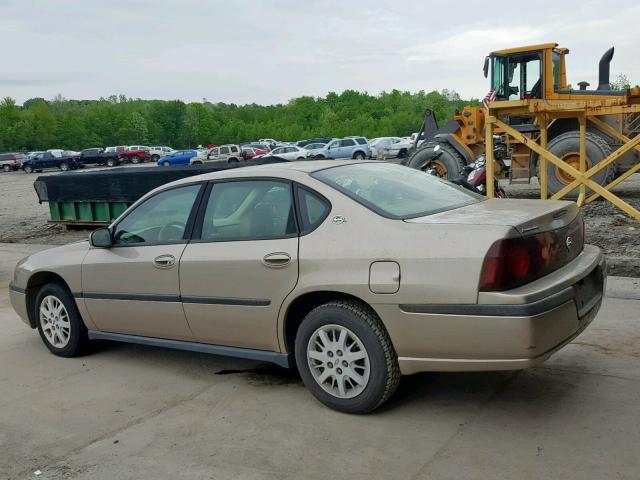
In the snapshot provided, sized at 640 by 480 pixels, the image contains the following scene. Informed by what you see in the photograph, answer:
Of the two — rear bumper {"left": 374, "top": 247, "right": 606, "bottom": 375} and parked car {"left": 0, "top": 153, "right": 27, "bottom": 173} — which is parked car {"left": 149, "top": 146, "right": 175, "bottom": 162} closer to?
parked car {"left": 0, "top": 153, "right": 27, "bottom": 173}

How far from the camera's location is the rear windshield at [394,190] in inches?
175

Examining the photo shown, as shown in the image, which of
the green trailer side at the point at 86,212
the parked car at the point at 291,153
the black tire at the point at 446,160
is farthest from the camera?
the parked car at the point at 291,153

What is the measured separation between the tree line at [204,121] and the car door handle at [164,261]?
90.4 m

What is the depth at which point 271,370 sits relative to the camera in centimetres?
533

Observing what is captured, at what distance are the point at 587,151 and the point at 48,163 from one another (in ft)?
A: 162

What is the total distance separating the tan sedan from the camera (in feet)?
12.6

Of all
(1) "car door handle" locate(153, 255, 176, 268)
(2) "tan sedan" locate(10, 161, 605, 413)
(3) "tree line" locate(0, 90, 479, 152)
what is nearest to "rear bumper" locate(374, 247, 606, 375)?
(2) "tan sedan" locate(10, 161, 605, 413)

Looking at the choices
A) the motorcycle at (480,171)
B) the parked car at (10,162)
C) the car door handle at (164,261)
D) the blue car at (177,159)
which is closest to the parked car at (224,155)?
the blue car at (177,159)

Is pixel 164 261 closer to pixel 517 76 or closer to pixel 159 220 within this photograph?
pixel 159 220

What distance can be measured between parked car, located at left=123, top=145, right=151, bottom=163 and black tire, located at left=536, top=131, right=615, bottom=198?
51754 mm

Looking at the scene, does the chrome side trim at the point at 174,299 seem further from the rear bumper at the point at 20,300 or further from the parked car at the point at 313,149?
the parked car at the point at 313,149

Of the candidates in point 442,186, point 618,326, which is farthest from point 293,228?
point 618,326

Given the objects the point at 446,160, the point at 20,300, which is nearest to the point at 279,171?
the point at 20,300

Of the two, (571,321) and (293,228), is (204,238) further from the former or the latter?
(571,321)
